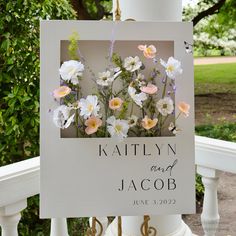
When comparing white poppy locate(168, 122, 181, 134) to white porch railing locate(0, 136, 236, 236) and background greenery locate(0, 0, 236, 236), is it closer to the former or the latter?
white porch railing locate(0, 136, 236, 236)

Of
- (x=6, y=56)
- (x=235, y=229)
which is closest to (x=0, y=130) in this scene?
(x=6, y=56)

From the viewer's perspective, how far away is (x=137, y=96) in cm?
92

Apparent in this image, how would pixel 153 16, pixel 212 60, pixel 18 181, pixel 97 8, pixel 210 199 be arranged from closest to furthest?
pixel 18 181 → pixel 153 16 → pixel 210 199 → pixel 97 8 → pixel 212 60

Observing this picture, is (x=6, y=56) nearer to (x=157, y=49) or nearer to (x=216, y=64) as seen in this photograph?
(x=157, y=49)

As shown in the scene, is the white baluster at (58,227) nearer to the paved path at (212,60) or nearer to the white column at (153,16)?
the white column at (153,16)

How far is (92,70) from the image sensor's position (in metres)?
0.96

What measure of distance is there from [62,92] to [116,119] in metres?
0.11

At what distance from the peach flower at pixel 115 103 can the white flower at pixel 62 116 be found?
0.07 meters

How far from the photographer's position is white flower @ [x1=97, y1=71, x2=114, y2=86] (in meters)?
0.94

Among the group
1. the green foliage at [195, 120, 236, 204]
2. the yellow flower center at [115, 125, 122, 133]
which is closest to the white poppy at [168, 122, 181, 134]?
the yellow flower center at [115, 125, 122, 133]

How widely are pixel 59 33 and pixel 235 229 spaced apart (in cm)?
229

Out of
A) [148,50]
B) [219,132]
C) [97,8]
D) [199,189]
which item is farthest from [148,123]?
[97,8]

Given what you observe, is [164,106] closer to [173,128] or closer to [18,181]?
[173,128]

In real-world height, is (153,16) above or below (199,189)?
above
